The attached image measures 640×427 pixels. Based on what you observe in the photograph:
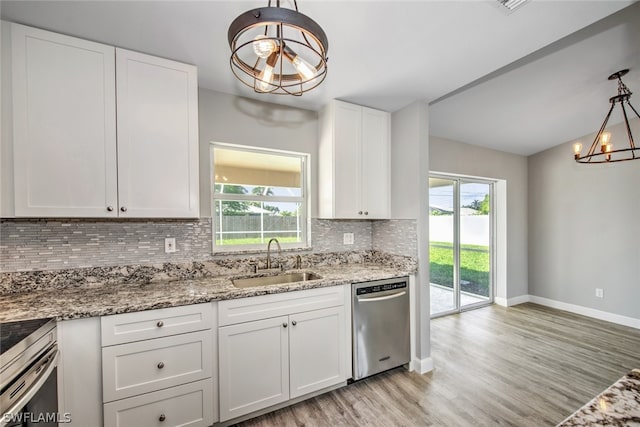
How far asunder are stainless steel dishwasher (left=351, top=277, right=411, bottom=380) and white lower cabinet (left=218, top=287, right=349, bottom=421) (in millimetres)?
128

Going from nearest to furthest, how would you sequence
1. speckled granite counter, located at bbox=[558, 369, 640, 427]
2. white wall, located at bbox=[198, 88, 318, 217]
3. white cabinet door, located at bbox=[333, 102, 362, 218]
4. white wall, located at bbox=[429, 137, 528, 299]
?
1. speckled granite counter, located at bbox=[558, 369, 640, 427]
2. white wall, located at bbox=[198, 88, 318, 217]
3. white cabinet door, located at bbox=[333, 102, 362, 218]
4. white wall, located at bbox=[429, 137, 528, 299]

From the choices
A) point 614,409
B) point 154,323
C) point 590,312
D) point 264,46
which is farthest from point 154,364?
point 590,312

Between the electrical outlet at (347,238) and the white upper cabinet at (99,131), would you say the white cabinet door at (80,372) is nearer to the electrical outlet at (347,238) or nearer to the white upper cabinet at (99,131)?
the white upper cabinet at (99,131)

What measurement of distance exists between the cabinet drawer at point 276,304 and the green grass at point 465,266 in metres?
2.24

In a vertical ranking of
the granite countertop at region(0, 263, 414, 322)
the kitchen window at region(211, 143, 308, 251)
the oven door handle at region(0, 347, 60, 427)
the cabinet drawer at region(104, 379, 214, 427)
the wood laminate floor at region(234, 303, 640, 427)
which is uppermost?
the kitchen window at region(211, 143, 308, 251)

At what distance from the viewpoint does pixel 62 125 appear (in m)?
1.59

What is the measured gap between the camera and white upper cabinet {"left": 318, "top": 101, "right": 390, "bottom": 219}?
2537 millimetres

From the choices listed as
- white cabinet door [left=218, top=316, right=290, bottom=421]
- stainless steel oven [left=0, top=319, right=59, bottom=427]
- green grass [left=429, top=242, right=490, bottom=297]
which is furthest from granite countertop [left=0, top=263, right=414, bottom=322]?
green grass [left=429, top=242, right=490, bottom=297]

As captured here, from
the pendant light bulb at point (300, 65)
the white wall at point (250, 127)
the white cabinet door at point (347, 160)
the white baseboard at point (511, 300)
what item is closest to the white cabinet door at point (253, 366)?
the white wall at point (250, 127)

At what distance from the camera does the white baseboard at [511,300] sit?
4.21 metres

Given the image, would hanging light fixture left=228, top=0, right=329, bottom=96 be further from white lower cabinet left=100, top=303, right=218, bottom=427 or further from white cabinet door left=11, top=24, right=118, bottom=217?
white lower cabinet left=100, top=303, right=218, bottom=427

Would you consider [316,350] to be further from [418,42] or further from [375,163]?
[418,42]

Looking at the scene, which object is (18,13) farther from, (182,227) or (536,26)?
(536,26)

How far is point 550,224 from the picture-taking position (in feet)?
13.8
